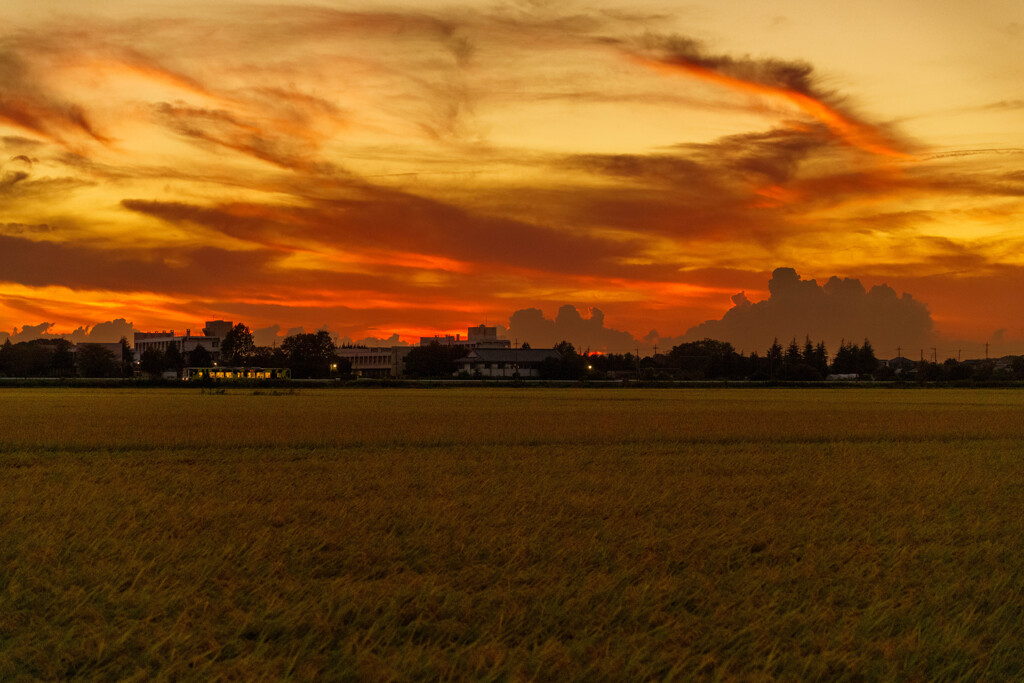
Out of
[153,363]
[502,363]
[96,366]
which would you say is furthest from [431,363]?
[96,366]

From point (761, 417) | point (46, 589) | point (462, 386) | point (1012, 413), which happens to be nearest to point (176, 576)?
point (46, 589)

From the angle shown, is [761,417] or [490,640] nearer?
[490,640]

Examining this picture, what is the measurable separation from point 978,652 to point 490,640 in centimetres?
394

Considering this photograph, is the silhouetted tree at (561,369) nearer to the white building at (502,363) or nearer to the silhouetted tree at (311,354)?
the white building at (502,363)

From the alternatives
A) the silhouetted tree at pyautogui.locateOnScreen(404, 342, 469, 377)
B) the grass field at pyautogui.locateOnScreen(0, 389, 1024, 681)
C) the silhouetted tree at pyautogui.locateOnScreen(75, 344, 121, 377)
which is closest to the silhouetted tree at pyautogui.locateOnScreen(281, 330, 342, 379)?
the silhouetted tree at pyautogui.locateOnScreen(404, 342, 469, 377)

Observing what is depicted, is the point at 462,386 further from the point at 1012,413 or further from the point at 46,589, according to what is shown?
the point at 46,589

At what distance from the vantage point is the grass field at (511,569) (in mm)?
7363

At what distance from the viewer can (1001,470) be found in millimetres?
23188

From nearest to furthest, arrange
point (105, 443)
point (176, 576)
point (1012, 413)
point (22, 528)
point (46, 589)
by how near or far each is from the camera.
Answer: point (46, 589)
point (176, 576)
point (22, 528)
point (105, 443)
point (1012, 413)

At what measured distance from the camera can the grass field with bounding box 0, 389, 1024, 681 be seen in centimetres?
736

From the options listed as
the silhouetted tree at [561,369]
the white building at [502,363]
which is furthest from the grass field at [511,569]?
the white building at [502,363]

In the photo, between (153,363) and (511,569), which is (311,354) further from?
(511,569)

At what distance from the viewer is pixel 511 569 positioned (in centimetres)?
1054

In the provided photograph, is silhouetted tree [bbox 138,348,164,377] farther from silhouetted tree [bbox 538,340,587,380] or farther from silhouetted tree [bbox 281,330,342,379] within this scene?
silhouetted tree [bbox 538,340,587,380]
